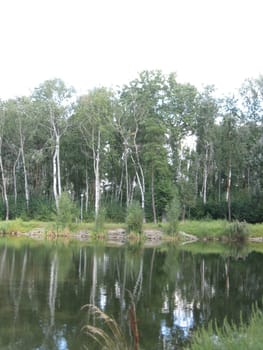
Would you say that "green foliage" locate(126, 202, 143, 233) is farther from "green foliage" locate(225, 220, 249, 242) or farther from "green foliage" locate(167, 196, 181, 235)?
"green foliage" locate(225, 220, 249, 242)

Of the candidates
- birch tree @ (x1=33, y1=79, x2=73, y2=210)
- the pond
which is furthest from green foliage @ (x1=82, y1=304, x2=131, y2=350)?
birch tree @ (x1=33, y1=79, x2=73, y2=210)

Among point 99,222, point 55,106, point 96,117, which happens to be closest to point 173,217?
point 99,222

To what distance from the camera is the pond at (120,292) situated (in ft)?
42.0

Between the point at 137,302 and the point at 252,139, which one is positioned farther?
the point at 252,139

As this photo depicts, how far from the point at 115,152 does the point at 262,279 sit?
39.9 meters

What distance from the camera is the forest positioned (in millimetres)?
55750

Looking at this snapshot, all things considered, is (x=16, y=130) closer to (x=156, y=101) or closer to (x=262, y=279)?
(x=156, y=101)

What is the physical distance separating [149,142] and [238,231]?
14.8 meters

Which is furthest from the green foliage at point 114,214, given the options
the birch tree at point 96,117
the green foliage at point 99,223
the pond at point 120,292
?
the pond at point 120,292

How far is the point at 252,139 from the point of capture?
59656 millimetres

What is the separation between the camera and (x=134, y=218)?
4559cm

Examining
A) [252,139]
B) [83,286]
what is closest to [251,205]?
[252,139]

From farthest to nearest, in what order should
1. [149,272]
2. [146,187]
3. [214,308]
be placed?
[146,187] → [149,272] → [214,308]

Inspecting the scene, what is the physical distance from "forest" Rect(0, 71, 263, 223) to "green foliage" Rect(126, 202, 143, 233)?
687 cm
